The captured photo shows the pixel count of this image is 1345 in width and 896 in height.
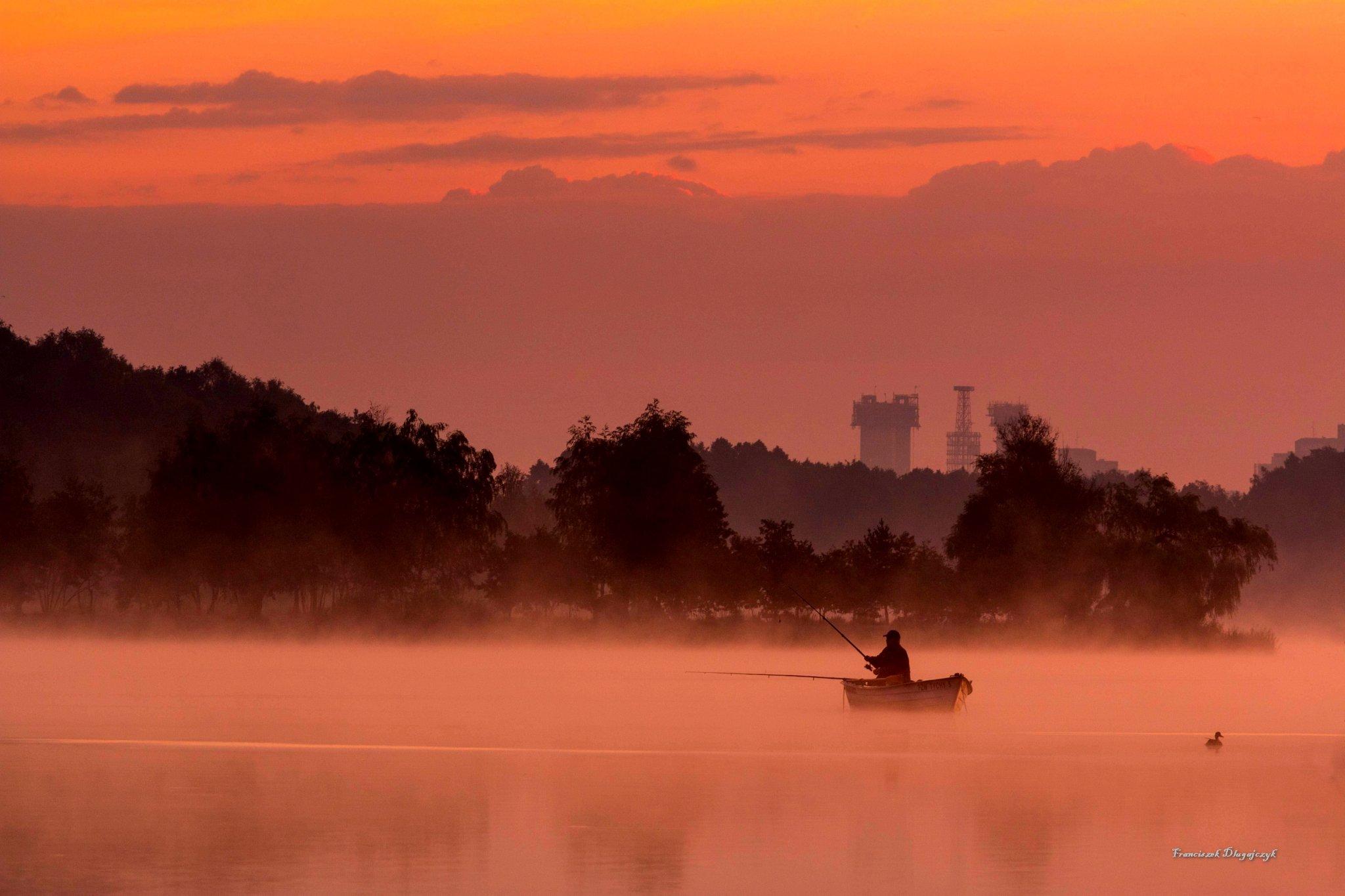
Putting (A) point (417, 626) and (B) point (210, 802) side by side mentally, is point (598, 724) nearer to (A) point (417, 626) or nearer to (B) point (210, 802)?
(B) point (210, 802)

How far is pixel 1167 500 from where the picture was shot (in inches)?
4013

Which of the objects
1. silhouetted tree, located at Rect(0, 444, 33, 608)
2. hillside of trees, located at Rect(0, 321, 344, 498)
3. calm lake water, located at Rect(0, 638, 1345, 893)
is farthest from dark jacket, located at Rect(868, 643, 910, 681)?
hillside of trees, located at Rect(0, 321, 344, 498)

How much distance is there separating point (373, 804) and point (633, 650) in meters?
71.0

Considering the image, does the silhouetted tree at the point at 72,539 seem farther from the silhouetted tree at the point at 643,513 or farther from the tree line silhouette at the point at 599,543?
the silhouetted tree at the point at 643,513

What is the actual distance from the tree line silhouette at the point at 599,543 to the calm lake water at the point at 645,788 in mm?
26118

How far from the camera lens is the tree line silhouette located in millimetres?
101812

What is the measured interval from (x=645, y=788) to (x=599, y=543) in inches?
2705

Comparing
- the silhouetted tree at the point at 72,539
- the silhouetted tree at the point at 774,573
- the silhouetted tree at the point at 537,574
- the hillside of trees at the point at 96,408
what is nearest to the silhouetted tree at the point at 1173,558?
the silhouetted tree at the point at 774,573

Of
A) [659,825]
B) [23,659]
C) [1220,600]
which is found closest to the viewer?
[659,825]

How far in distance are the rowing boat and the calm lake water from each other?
0.71 m

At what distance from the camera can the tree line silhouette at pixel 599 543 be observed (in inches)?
4008

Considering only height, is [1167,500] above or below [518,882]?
above

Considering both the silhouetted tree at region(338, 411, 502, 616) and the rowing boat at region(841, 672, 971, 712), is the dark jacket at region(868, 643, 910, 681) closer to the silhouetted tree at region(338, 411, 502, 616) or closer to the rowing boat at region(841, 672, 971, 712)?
the rowing boat at region(841, 672, 971, 712)

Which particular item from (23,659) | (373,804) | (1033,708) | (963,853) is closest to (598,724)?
(1033,708)
